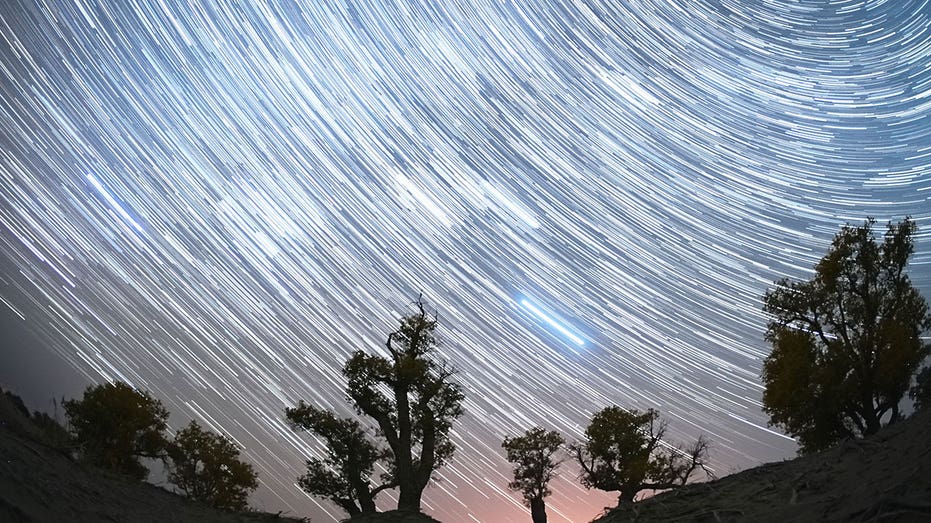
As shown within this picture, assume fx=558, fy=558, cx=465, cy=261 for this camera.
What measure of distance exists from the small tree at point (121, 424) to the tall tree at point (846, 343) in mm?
30017

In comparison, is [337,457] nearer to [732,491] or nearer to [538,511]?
[538,511]

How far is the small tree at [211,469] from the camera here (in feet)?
95.9

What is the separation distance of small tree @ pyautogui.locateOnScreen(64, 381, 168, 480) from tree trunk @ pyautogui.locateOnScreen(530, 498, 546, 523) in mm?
19735

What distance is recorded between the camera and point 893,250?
906 inches

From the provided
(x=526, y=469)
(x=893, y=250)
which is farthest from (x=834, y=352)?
(x=526, y=469)

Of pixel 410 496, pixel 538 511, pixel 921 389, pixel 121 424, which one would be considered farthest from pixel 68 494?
pixel 921 389

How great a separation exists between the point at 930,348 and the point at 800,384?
5.09m

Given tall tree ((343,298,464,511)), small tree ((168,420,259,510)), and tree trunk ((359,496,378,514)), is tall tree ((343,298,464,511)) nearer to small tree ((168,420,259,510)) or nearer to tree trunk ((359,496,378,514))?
tree trunk ((359,496,378,514))

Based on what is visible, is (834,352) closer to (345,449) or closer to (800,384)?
(800,384)

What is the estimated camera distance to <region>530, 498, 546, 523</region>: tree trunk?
72.4 feet

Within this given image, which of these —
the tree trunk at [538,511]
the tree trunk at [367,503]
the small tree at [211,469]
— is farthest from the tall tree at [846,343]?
the small tree at [211,469]

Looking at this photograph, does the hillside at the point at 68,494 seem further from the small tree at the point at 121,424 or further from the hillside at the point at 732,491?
the small tree at the point at 121,424

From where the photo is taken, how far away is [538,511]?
22.7 meters

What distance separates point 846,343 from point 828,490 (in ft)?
56.7
